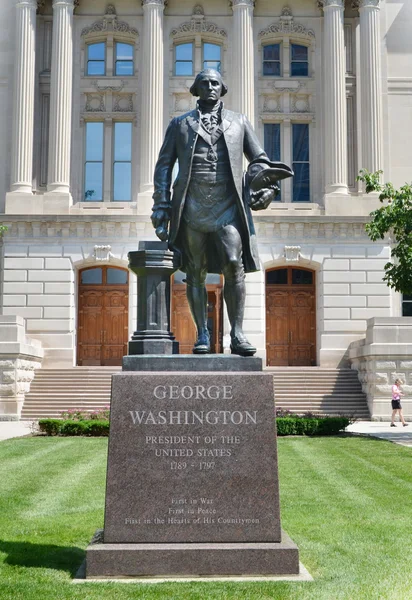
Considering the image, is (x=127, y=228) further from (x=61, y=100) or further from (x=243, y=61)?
(x=243, y=61)

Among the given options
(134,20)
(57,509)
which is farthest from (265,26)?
(57,509)

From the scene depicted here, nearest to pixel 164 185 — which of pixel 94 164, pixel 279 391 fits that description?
pixel 279 391

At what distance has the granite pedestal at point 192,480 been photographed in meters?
7.03

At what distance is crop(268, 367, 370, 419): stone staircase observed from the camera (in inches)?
1216

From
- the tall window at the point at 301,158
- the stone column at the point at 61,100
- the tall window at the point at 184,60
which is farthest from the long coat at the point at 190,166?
the tall window at the point at 184,60

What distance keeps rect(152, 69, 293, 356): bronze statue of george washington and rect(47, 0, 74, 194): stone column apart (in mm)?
30899

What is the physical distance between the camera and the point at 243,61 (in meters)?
39.3

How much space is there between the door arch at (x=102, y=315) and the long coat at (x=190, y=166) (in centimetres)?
3059

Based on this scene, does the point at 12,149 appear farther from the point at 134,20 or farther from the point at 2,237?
the point at 134,20

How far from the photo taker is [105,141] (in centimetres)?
4062

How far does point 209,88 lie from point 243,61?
106 ft

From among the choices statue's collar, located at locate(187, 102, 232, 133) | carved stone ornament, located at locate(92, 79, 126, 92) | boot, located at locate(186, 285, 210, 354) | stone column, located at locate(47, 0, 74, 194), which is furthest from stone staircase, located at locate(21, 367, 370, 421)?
statue's collar, located at locate(187, 102, 232, 133)

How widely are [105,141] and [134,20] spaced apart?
6.61 meters

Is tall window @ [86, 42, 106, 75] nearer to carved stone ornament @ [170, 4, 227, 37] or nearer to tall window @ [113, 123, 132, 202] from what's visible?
tall window @ [113, 123, 132, 202]
